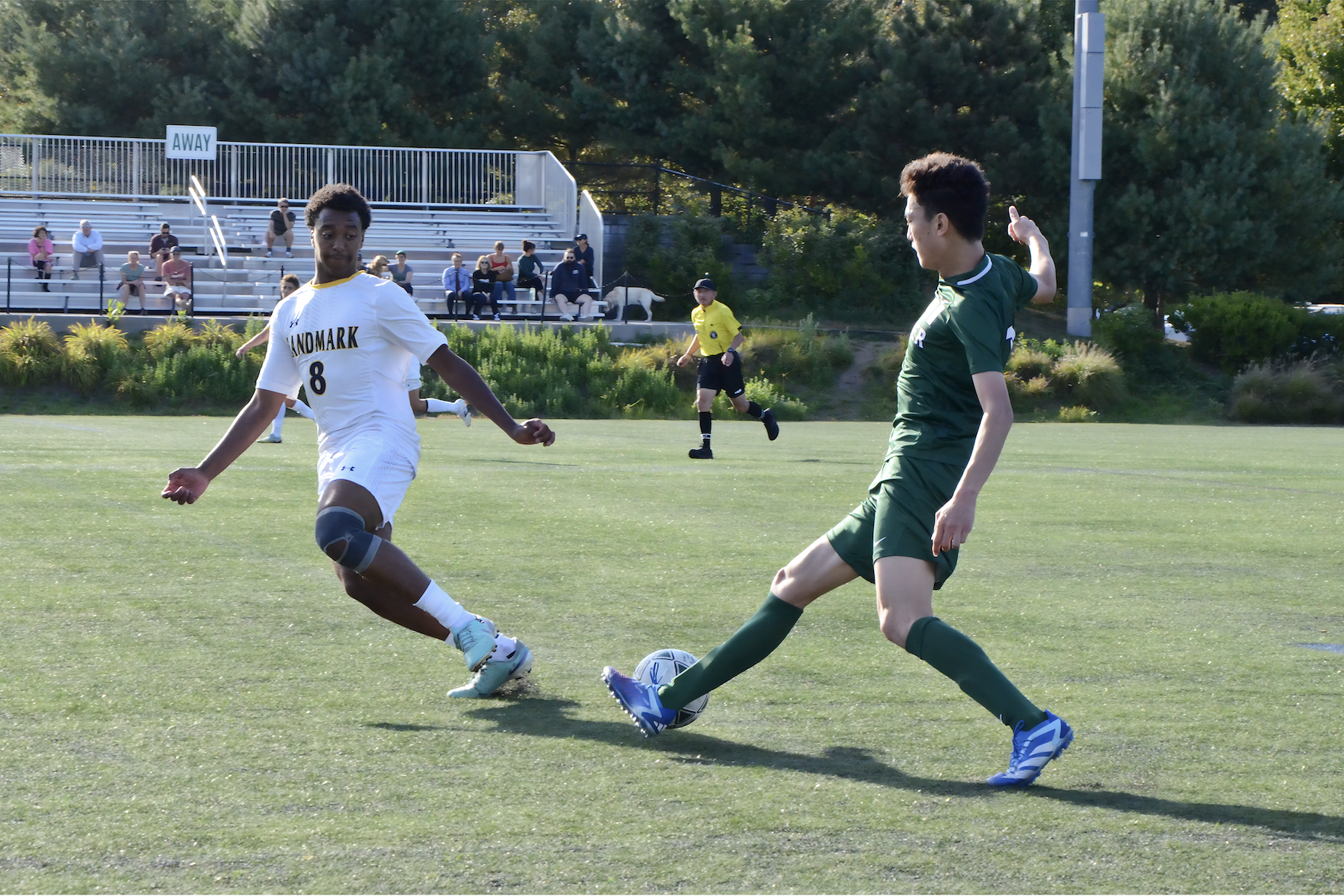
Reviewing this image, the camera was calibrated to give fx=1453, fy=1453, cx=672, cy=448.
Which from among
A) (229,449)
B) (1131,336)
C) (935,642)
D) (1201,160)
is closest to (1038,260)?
(935,642)

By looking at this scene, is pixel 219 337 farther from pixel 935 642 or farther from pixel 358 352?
pixel 935 642

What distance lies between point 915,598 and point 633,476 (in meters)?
9.05

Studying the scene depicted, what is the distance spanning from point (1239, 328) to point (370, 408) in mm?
28925

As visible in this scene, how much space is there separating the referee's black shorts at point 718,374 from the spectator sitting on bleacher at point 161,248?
1440cm

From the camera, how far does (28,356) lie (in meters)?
23.4

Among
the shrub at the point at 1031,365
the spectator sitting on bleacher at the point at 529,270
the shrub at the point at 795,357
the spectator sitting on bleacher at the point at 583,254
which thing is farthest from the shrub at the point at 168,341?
the shrub at the point at 1031,365

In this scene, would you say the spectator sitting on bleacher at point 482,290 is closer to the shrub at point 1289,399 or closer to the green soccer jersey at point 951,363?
the shrub at point 1289,399

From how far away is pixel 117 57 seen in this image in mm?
38875

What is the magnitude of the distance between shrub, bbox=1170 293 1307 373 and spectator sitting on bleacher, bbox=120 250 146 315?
70.5 ft

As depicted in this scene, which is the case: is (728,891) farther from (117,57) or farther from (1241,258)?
(117,57)

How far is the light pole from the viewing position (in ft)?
102

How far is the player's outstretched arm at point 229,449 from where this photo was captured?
490cm

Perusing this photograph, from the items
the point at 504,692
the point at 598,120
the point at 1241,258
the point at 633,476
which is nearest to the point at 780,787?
the point at 504,692

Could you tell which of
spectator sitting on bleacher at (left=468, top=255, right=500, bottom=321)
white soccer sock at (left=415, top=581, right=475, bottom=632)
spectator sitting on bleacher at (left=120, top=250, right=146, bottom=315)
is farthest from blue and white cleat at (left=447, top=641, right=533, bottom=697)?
spectator sitting on bleacher at (left=120, top=250, right=146, bottom=315)
